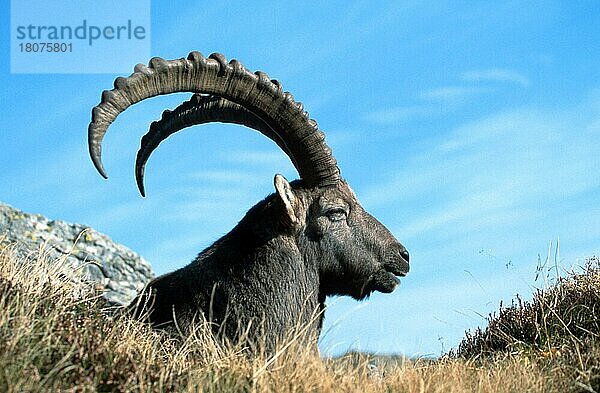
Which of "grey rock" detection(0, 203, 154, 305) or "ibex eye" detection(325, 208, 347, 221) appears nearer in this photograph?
"ibex eye" detection(325, 208, 347, 221)

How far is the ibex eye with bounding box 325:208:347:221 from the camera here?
785 centimetres

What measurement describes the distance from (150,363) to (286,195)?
2279 millimetres

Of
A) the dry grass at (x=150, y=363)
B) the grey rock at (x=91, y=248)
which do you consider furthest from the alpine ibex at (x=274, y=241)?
the grey rock at (x=91, y=248)

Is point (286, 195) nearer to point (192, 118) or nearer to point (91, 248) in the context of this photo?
point (192, 118)

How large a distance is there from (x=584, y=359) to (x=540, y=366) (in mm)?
667

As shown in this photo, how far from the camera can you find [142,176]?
866 centimetres

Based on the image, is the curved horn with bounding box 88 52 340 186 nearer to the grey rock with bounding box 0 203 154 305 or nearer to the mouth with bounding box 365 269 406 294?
the mouth with bounding box 365 269 406 294

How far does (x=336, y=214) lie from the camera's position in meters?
7.89

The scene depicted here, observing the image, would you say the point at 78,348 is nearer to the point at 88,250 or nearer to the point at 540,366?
the point at 540,366

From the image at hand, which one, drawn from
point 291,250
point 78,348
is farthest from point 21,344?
point 291,250

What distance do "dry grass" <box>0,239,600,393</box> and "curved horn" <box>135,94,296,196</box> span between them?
1.77 m

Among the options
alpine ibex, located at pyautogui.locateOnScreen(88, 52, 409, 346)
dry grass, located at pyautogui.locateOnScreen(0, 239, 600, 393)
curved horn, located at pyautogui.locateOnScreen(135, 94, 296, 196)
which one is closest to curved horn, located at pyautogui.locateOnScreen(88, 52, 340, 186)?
alpine ibex, located at pyautogui.locateOnScreen(88, 52, 409, 346)

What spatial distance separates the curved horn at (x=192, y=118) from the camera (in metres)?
8.80

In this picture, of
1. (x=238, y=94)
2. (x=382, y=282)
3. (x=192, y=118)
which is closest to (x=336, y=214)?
(x=382, y=282)
